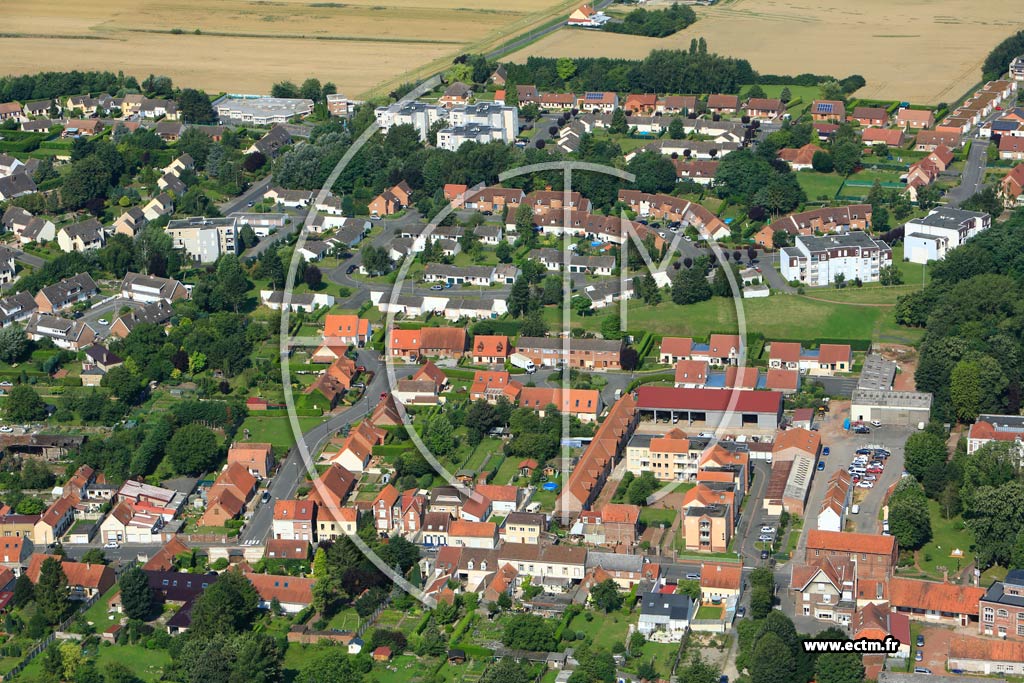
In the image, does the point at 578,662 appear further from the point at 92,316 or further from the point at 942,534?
the point at 92,316

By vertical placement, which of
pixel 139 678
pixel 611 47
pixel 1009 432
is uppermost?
pixel 611 47

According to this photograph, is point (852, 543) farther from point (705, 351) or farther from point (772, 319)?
point (772, 319)

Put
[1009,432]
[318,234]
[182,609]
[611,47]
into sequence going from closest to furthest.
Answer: [182,609], [1009,432], [318,234], [611,47]

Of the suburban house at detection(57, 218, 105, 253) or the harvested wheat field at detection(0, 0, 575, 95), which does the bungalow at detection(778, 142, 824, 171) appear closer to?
the harvested wheat field at detection(0, 0, 575, 95)

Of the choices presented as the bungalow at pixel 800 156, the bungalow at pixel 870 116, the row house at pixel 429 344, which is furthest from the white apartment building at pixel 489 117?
the row house at pixel 429 344

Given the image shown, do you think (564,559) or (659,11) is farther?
(659,11)

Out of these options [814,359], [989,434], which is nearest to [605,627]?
[989,434]

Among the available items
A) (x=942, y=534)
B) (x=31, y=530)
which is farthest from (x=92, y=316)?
(x=942, y=534)

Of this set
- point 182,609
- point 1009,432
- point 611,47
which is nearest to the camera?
point 182,609
